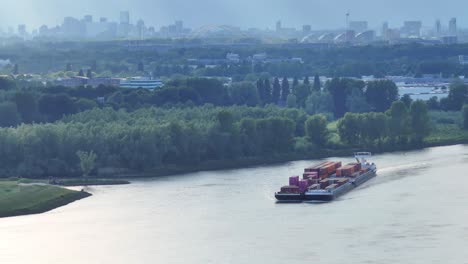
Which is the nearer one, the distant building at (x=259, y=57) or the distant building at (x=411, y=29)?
the distant building at (x=259, y=57)

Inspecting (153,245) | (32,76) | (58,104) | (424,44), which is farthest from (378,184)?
(424,44)

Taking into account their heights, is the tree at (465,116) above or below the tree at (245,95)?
below

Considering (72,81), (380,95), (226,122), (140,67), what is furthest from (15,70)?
(226,122)

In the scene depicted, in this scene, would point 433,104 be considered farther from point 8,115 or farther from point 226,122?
point 8,115

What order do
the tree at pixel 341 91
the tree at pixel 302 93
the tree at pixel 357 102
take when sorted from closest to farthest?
the tree at pixel 357 102 → the tree at pixel 341 91 → the tree at pixel 302 93

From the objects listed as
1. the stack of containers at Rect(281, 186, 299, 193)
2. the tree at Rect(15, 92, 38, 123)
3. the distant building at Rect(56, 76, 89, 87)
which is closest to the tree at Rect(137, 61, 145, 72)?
the distant building at Rect(56, 76, 89, 87)

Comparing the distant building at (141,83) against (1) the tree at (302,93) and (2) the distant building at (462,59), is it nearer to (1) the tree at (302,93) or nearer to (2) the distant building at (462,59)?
(1) the tree at (302,93)

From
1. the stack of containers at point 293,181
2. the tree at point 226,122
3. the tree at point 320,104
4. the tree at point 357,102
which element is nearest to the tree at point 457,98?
the tree at point 357,102
